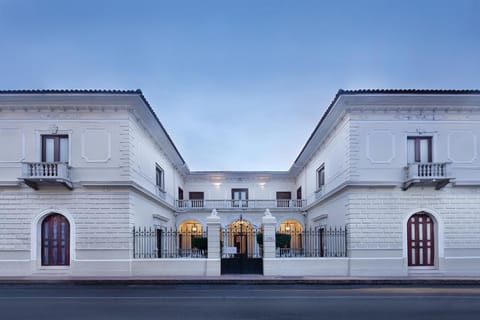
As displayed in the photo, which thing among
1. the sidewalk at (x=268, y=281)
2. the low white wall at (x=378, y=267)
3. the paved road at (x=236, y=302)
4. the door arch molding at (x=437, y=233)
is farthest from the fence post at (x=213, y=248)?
the door arch molding at (x=437, y=233)

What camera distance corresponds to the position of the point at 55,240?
18016 millimetres

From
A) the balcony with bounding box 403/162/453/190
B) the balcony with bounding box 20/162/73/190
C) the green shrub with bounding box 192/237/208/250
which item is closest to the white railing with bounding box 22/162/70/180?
the balcony with bounding box 20/162/73/190

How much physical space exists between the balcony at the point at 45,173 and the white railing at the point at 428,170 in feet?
46.3

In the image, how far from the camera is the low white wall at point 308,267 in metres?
17.5

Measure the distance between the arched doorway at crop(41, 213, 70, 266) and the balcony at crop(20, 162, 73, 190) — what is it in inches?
68.8

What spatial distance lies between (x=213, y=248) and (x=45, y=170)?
7695 mm

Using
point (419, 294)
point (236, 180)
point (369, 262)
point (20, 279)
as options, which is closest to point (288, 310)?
point (419, 294)

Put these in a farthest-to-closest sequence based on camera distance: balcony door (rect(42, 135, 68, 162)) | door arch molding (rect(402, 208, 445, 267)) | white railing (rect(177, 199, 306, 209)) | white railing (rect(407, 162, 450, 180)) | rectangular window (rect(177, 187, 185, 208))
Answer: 1. white railing (rect(177, 199, 306, 209))
2. rectangular window (rect(177, 187, 185, 208))
3. balcony door (rect(42, 135, 68, 162))
4. door arch molding (rect(402, 208, 445, 267))
5. white railing (rect(407, 162, 450, 180))

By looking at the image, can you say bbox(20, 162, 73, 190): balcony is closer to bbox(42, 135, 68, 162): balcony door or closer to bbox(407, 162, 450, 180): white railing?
bbox(42, 135, 68, 162): balcony door

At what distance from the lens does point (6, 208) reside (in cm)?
1792

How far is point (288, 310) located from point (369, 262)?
871 centimetres

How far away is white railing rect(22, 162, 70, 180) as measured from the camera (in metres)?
17.0

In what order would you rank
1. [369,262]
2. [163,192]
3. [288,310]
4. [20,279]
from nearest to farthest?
[288,310], [20,279], [369,262], [163,192]

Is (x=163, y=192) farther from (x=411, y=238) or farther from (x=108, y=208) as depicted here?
(x=411, y=238)
